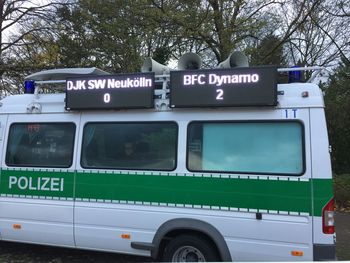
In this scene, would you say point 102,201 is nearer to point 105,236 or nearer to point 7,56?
point 105,236

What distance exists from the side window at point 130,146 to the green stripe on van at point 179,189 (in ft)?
0.48

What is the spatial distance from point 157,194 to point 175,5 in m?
9.24

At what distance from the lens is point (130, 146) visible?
19.0 feet

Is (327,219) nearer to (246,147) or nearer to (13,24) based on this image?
(246,147)

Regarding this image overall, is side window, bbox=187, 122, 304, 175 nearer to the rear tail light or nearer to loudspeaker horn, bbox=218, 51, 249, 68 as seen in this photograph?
the rear tail light

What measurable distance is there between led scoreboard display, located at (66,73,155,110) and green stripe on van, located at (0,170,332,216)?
2.85 ft

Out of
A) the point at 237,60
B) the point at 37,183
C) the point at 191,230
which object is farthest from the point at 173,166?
the point at 37,183

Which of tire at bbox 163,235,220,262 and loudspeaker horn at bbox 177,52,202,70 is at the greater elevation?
loudspeaker horn at bbox 177,52,202,70

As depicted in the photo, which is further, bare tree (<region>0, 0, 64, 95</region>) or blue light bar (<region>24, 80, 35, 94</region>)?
bare tree (<region>0, 0, 64, 95</region>)

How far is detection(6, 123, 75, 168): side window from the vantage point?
616 cm

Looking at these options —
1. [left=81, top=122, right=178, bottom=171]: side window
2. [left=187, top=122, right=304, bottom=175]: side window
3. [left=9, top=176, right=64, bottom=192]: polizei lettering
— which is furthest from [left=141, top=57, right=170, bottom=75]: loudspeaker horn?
[left=9, top=176, right=64, bottom=192]: polizei lettering

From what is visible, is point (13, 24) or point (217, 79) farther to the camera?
point (13, 24)

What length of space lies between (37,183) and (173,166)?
6.46 ft

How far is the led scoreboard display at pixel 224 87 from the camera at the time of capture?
511cm
